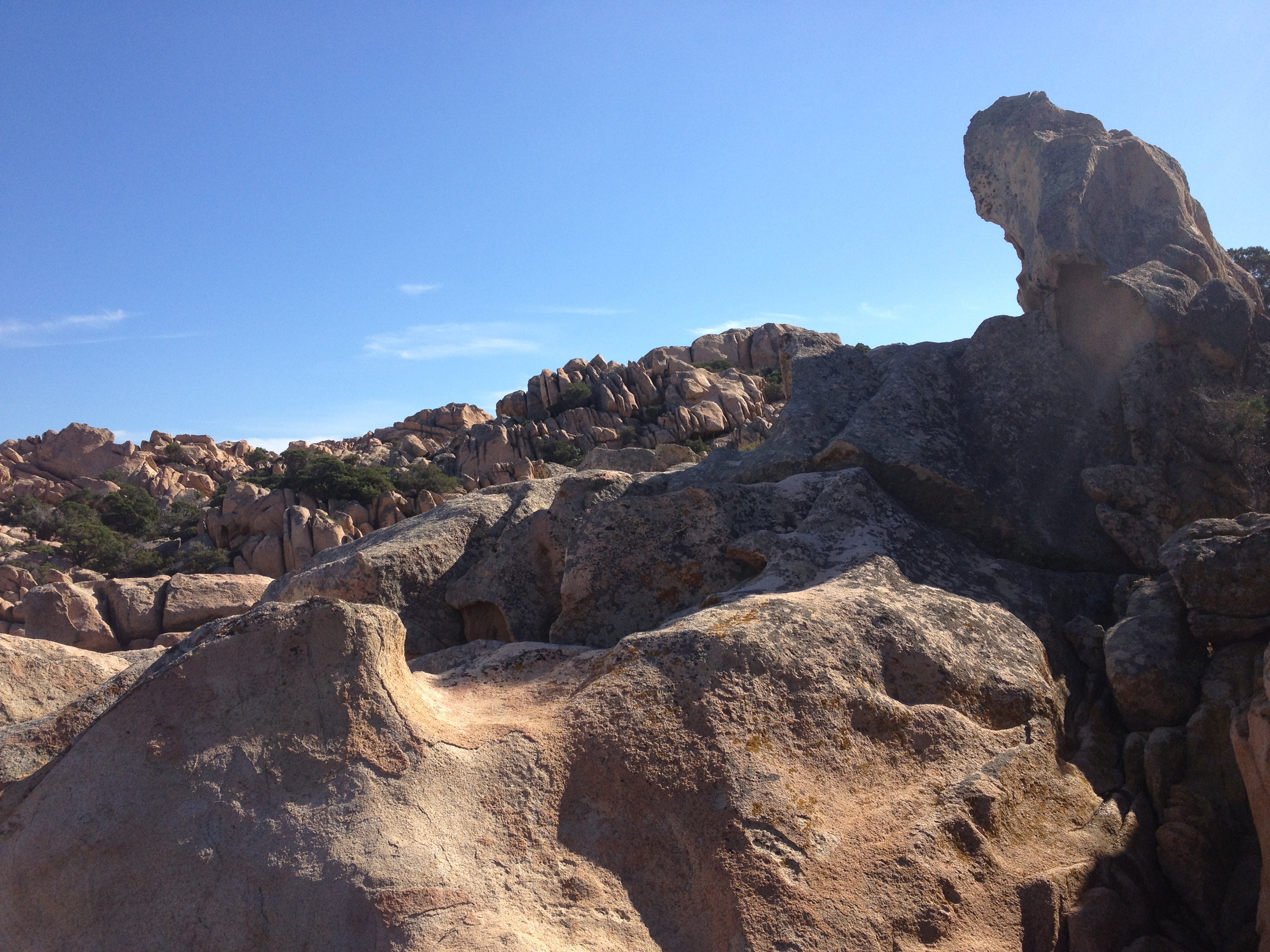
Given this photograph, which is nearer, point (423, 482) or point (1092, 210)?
point (1092, 210)

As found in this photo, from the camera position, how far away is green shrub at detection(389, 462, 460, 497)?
5094cm

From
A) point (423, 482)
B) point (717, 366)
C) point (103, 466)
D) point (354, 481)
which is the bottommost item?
point (423, 482)

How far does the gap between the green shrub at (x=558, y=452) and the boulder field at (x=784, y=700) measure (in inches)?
1773

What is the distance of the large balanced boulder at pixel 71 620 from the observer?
56.4ft

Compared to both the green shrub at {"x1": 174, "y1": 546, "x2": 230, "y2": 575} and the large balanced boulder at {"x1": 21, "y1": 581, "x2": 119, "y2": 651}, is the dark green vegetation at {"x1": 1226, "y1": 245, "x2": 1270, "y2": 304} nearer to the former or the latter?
the large balanced boulder at {"x1": 21, "y1": 581, "x2": 119, "y2": 651}

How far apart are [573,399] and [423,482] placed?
18.4 meters

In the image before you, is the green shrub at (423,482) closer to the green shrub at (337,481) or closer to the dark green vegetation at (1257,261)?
the green shrub at (337,481)

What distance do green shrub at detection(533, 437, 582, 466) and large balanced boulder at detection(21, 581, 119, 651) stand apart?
37243 millimetres

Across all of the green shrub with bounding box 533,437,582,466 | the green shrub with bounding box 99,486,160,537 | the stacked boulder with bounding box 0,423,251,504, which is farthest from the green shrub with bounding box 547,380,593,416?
the green shrub with bounding box 99,486,160,537

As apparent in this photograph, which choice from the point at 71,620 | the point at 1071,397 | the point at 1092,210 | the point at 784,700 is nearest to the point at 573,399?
the point at 71,620

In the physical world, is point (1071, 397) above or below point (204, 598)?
above

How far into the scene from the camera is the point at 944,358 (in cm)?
1062

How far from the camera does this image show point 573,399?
222 ft

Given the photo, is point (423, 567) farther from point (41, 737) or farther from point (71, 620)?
point (71, 620)
